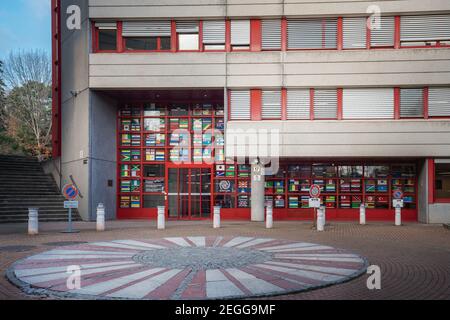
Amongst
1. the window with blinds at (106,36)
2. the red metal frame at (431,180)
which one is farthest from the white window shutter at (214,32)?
the red metal frame at (431,180)

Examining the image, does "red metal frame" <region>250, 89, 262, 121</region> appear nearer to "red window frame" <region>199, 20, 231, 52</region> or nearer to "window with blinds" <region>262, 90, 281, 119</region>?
"window with blinds" <region>262, 90, 281, 119</region>

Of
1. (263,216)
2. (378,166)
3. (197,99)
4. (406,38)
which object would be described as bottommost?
(263,216)

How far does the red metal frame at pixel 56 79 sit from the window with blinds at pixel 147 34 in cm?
598

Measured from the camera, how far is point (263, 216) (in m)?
20.6

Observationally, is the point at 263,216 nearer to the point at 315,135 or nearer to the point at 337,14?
the point at 315,135

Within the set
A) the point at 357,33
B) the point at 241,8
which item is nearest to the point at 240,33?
the point at 241,8

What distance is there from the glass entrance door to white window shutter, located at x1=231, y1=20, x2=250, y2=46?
6.47 m

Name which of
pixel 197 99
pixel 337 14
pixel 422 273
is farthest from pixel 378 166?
pixel 422 273

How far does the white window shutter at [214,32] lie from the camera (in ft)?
68.3

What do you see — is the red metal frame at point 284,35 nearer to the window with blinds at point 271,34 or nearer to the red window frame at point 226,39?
the window with blinds at point 271,34

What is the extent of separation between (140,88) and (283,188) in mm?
8618

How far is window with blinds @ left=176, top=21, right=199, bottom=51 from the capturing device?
20.9 m

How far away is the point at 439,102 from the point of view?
20.2 meters

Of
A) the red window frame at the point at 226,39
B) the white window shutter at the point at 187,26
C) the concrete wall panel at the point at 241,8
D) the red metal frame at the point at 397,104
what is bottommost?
the red metal frame at the point at 397,104
